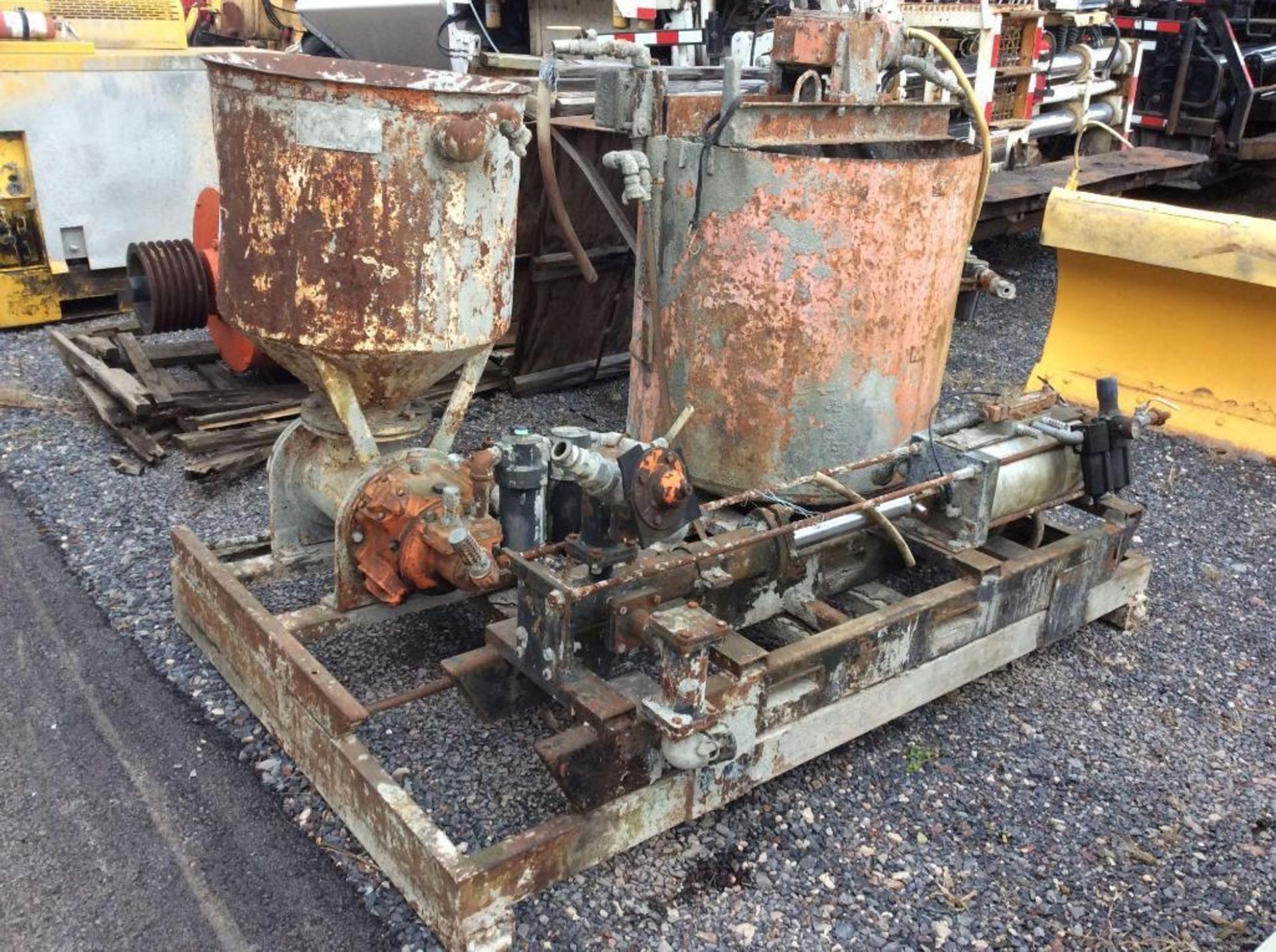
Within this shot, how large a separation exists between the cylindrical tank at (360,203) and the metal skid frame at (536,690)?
0.72m

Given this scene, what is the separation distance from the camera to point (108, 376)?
4.59 meters

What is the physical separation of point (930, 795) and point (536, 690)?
1026mm

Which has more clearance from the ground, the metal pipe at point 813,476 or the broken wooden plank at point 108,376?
the metal pipe at point 813,476

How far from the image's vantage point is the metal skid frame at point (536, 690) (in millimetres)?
2199

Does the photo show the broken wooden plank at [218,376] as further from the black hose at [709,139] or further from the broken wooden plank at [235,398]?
the black hose at [709,139]

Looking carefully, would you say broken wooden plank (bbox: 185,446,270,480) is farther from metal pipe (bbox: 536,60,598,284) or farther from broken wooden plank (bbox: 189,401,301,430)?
metal pipe (bbox: 536,60,598,284)

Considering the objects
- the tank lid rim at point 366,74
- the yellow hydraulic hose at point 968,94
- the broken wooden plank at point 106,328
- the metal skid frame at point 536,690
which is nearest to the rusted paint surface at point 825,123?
the yellow hydraulic hose at point 968,94

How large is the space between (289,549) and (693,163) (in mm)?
1647

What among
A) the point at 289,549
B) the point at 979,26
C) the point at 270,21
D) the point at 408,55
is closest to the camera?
the point at 289,549

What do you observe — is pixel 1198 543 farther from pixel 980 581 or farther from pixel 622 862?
pixel 622 862

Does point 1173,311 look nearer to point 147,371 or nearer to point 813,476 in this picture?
point 813,476

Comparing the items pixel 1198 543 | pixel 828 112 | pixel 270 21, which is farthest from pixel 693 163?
pixel 270 21

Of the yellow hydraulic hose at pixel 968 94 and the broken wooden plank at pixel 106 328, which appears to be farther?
the broken wooden plank at pixel 106 328

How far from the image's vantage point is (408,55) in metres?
7.54
